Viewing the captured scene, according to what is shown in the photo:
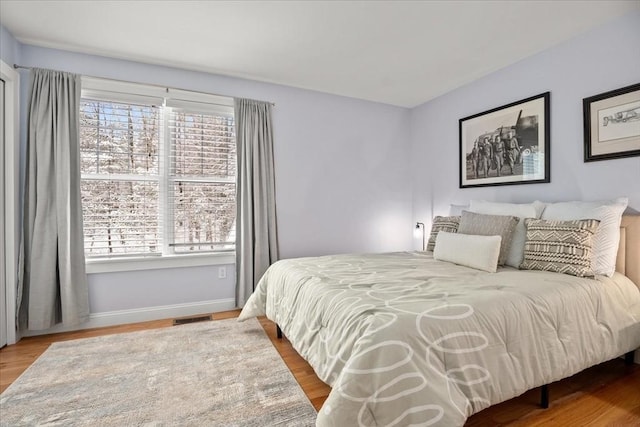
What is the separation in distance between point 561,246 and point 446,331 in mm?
1348

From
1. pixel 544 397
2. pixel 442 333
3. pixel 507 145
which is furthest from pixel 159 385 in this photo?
pixel 507 145

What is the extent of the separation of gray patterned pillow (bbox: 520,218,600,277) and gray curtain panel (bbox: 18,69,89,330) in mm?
3699

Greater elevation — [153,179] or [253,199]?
[153,179]

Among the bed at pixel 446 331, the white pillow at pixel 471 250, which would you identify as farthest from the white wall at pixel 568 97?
the white pillow at pixel 471 250

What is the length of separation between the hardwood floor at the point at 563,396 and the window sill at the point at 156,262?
2.46 ft

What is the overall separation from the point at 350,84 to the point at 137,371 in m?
3.32

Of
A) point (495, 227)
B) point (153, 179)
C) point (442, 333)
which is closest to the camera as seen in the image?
point (442, 333)

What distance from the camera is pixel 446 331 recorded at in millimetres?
1361

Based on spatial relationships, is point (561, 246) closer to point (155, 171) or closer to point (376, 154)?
point (376, 154)

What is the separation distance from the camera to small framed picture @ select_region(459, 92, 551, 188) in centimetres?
279

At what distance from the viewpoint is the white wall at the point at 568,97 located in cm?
227

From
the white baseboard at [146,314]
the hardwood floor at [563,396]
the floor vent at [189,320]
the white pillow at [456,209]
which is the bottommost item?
the hardwood floor at [563,396]

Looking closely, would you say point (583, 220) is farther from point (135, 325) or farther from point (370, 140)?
point (135, 325)

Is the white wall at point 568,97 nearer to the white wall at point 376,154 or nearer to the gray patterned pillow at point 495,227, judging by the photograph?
the white wall at point 376,154
